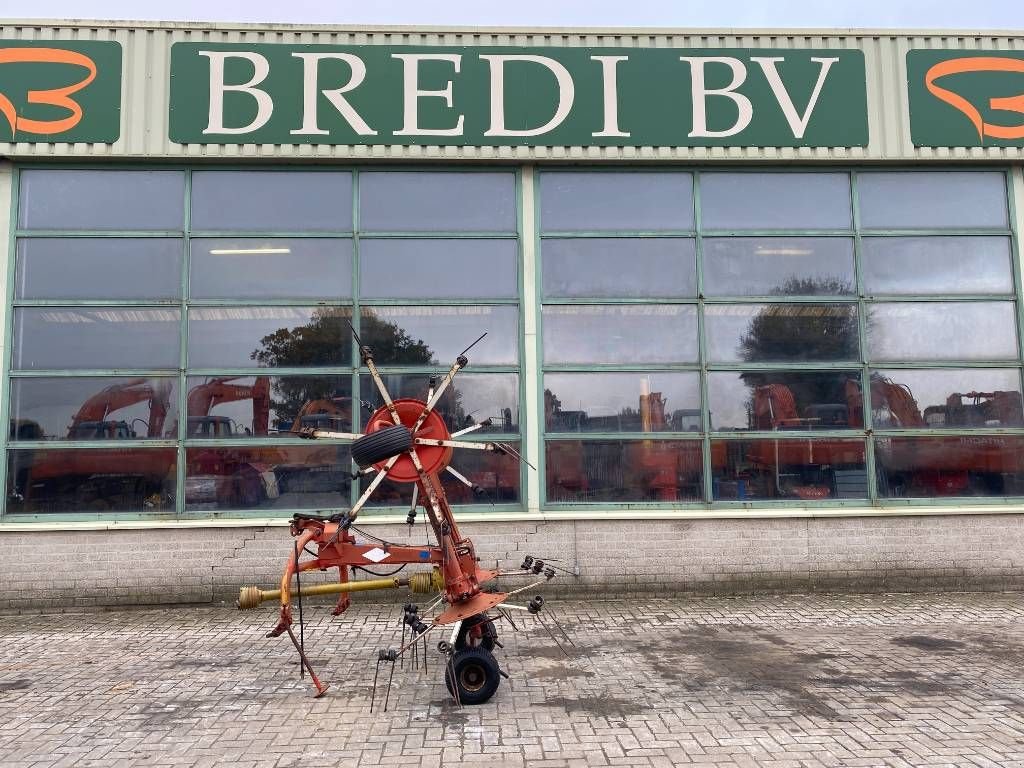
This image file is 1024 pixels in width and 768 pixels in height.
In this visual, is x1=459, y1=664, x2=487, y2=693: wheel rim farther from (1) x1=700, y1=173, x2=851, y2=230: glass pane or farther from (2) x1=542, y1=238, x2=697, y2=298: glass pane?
(1) x1=700, y1=173, x2=851, y2=230: glass pane

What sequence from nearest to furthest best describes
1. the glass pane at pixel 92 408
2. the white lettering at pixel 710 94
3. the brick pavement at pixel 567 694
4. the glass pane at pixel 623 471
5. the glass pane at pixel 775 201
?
1. the brick pavement at pixel 567 694
2. the glass pane at pixel 92 408
3. the glass pane at pixel 623 471
4. the white lettering at pixel 710 94
5. the glass pane at pixel 775 201

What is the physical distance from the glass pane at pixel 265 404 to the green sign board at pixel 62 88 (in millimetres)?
3026

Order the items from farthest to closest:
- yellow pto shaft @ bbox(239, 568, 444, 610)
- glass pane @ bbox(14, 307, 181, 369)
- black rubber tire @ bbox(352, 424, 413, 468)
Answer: glass pane @ bbox(14, 307, 181, 369) → yellow pto shaft @ bbox(239, 568, 444, 610) → black rubber tire @ bbox(352, 424, 413, 468)

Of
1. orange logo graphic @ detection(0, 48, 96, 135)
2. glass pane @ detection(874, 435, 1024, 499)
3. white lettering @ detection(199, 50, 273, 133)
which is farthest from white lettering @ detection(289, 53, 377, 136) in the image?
glass pane @ detection(874, 435, 1024, 499)

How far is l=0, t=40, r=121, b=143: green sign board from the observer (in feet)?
26.2

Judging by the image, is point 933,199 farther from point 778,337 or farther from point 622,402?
point 622,402

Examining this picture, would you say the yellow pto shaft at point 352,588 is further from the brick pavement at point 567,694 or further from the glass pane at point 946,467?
the glass pane at point 946,467

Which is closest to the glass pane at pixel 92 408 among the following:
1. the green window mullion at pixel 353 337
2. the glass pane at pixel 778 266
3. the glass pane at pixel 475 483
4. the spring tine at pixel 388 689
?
the green window mullion at pixel 353 337

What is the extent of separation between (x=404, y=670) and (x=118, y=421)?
457 centimetres

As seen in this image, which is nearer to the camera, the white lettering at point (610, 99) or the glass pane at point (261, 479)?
the glass pane at point (261, 479)

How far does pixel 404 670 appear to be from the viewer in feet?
18.2

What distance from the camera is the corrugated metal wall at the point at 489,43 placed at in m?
8.05

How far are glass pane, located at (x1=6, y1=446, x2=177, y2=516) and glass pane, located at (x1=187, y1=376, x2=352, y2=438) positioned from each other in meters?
0.57

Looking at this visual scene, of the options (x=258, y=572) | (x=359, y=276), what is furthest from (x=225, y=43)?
(x=258, y=572)
